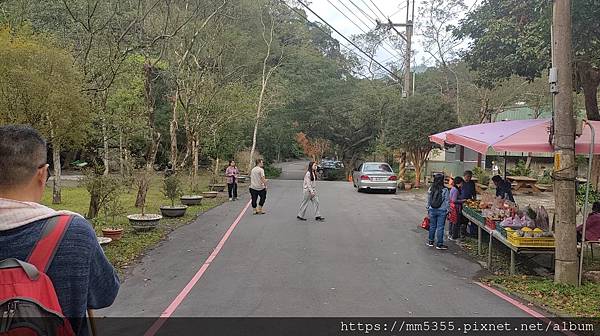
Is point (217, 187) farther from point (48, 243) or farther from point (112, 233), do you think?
point (48, 243)

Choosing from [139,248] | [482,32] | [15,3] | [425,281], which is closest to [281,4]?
[15,3]

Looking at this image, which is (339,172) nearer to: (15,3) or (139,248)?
(15,3)

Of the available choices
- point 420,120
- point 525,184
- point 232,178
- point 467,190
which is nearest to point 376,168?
point 420,120

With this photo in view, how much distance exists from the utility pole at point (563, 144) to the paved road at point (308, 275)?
1.27 m

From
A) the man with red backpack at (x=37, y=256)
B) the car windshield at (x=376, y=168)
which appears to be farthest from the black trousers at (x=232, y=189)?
the man with red backpack at (x=37, y=256)

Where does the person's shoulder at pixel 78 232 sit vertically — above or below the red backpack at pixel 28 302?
above

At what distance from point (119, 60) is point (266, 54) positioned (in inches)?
750

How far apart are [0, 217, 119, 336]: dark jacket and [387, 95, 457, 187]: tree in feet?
74.3

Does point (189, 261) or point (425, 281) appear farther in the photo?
point (189, 261)

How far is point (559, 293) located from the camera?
657 cm

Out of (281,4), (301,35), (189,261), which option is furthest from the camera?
(301,35)

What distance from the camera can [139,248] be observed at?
372 inches

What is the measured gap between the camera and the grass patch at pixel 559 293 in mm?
5961

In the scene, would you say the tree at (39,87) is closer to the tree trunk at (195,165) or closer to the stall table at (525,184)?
the tree trunk at (195,165)
